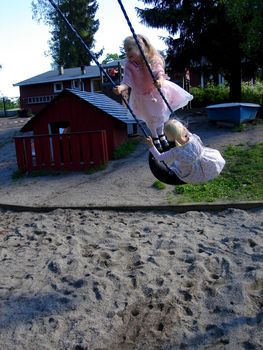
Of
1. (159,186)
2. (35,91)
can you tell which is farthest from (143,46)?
(35,91)

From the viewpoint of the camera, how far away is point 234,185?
7.61 m

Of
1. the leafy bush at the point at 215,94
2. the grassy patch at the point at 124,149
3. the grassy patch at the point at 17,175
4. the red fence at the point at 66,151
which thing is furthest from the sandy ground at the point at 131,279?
the leafy bush at the point at 215,94

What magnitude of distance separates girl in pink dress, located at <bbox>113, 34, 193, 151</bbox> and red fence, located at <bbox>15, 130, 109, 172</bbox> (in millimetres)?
5622

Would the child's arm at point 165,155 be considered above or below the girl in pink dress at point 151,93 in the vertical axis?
below

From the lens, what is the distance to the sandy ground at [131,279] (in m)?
3.58

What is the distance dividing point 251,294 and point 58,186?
5.56m

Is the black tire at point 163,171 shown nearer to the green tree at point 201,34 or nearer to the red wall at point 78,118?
the red wall at point 78,118

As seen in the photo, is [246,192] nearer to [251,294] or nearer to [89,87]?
[251,294]

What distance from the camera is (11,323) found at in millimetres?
3861

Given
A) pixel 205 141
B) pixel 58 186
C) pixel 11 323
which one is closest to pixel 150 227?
pixel 11 323

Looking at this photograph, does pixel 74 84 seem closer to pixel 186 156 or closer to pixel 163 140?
pixel 163 140

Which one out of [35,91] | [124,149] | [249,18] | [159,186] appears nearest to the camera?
[159,186]

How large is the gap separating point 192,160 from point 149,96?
2.83 feet

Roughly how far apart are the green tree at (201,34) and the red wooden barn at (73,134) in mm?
4479
